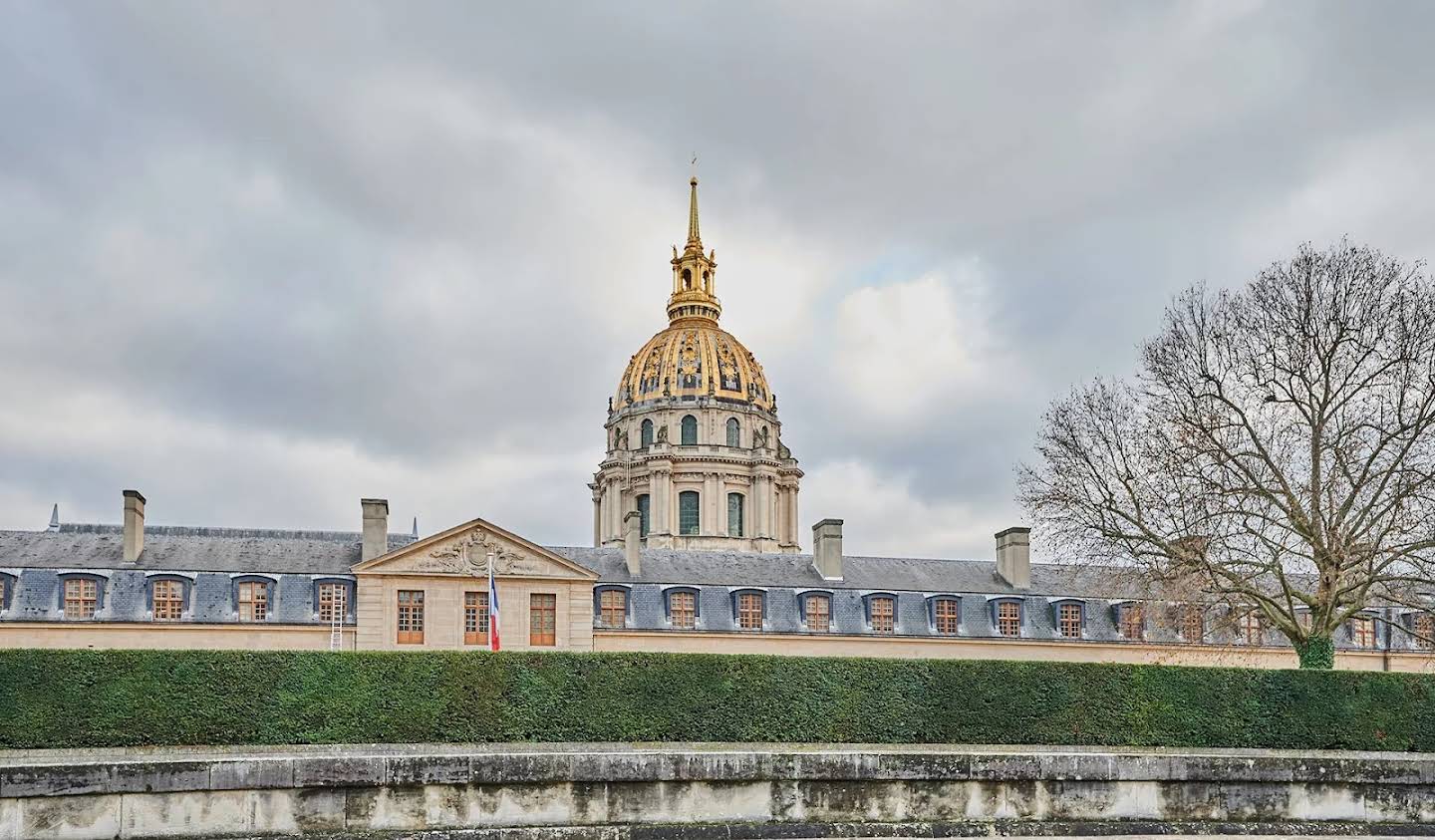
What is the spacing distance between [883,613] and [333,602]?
1890cm

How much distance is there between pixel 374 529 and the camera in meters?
43.6

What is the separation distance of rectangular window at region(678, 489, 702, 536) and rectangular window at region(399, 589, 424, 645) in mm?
44198

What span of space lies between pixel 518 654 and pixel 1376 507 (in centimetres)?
2042

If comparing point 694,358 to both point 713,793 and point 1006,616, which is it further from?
point 713,793

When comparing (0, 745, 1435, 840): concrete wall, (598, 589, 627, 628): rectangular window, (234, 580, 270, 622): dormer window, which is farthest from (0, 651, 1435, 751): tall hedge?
(598, 589, 627, 628): rectangular window

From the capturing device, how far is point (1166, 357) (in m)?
30.9

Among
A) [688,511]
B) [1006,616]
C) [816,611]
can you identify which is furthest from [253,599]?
[688,511]

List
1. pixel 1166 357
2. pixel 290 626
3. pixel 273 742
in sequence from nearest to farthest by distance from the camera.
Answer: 1. pixel 273 742
2. pixel 1166 357
3. pixel 290 626

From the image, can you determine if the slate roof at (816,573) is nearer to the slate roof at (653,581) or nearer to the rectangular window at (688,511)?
the slate roof at (653,581)

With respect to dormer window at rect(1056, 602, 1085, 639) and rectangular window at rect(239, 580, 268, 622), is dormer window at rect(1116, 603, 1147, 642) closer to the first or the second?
dormer window at rect(1056, 602, 1085, 639)

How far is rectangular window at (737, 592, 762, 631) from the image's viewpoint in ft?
148

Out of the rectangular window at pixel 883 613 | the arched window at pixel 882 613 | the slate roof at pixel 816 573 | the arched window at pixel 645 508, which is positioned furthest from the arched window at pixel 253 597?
the arched window at pixel 645 508

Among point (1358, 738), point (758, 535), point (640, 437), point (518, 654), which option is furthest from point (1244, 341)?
point (640, 437)

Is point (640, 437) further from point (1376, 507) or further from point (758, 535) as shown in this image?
point (1376, 507)
